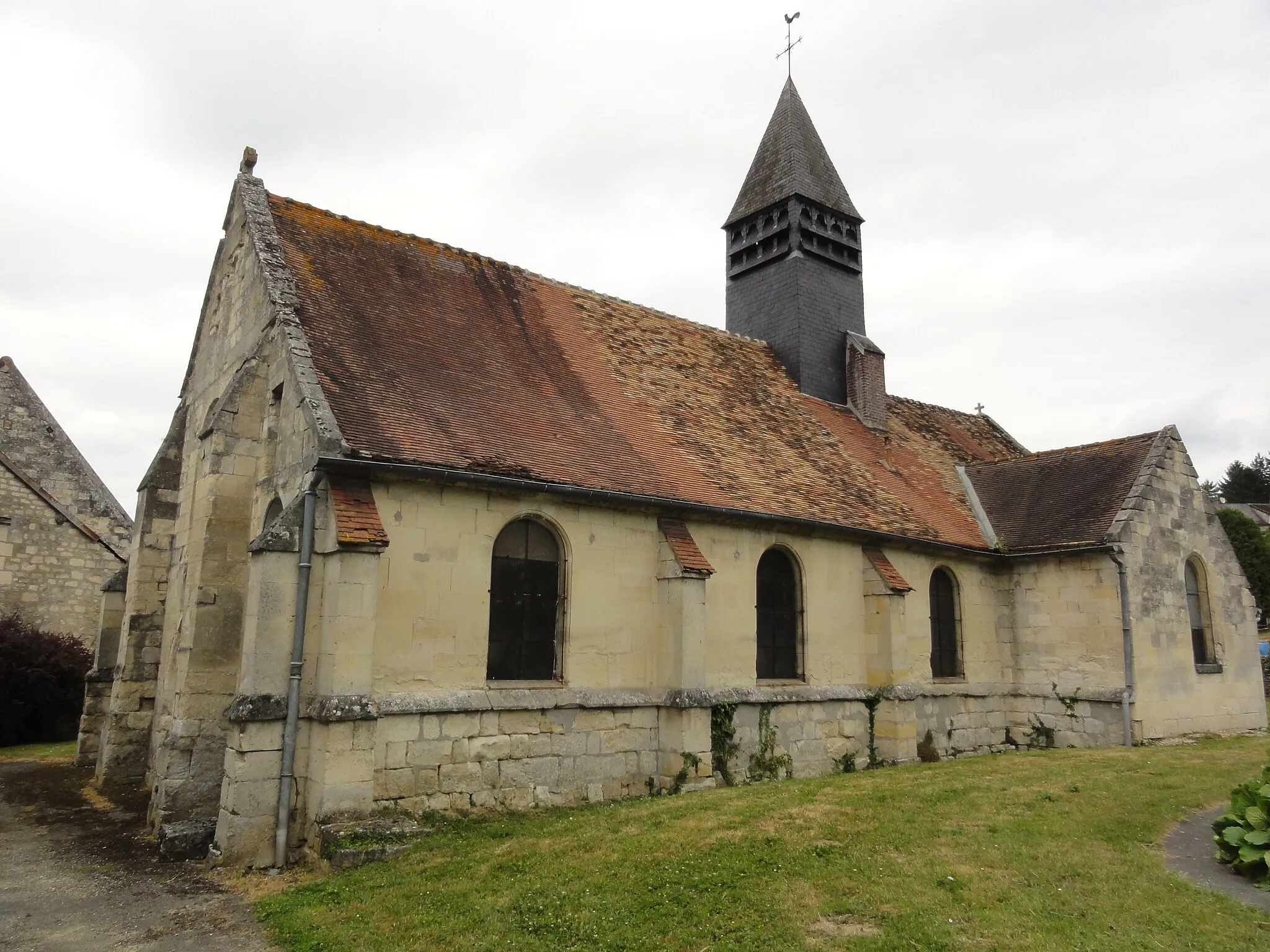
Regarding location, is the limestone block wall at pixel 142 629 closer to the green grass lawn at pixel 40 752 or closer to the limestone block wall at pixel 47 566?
the green grass lawn at pixel 40 752

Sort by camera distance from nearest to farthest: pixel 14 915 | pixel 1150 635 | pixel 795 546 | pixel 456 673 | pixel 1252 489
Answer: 1. pixel 14 915
2. pixel 456 673
3. pixel 795 546
4. pixel 1150 635
5. pixel 1252 489

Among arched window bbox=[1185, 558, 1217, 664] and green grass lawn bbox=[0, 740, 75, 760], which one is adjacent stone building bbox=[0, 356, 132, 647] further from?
arched window bbox=[1185, 558, 1217, 664]

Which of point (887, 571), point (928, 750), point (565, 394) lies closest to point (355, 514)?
point (565, 394)

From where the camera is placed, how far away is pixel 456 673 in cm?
1062

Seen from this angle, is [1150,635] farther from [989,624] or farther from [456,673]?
[456,673]

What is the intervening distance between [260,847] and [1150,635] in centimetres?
1540

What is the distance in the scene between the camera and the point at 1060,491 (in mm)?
18406

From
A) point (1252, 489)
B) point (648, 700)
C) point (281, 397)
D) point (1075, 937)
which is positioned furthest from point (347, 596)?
point (1252, 489)

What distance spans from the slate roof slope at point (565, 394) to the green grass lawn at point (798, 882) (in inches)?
177

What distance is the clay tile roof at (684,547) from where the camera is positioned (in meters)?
12.3

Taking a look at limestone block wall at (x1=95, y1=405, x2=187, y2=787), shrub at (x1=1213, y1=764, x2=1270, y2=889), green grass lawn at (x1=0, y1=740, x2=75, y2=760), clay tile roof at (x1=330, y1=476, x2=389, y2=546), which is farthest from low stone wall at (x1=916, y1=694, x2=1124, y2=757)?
green grass lawn at (x1=0, y1=740, x2=75, y2=760)

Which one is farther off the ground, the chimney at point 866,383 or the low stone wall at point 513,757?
the chimney at point 866,383

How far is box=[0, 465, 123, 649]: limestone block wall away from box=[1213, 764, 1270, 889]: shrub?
2099 centimetres

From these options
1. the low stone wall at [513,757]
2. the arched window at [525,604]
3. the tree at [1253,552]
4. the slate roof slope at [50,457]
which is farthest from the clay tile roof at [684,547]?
the tree at [1253,552]
